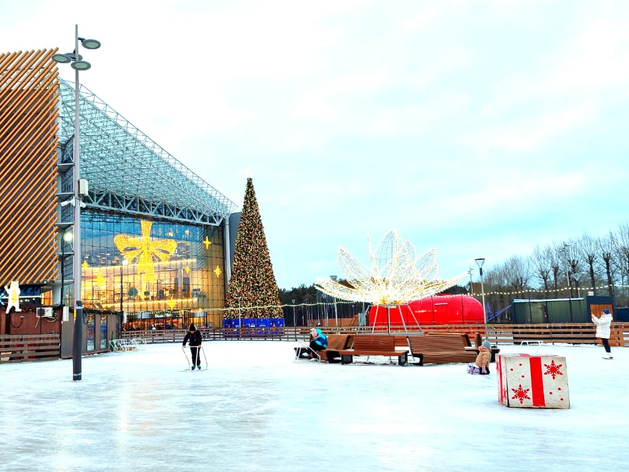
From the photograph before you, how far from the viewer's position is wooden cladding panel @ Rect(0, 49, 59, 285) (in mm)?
39469

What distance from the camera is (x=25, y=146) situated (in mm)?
40094

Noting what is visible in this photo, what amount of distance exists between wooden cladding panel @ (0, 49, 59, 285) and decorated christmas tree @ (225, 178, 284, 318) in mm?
15245

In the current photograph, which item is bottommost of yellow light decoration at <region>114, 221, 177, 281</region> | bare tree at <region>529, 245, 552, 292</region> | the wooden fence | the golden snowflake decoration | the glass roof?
the wooden fence

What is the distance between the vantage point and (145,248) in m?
60.5


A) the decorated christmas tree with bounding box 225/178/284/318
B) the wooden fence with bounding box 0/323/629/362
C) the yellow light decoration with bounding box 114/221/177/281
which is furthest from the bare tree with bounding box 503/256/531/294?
the yellow light decoration with bounding box 114/221/177/281

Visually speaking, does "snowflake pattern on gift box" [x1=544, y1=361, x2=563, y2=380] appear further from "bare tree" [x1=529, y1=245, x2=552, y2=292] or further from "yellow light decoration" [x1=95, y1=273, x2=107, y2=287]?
"yellow light decoration" [x1=95, y1=273, x2=107, y2=287]

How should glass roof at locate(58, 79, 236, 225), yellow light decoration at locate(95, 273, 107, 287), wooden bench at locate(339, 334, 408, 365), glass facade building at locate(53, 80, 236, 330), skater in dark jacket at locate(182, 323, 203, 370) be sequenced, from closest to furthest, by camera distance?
wooden bench at locate(339, 334, 408, 365)
skater in dark jacket at locate(182, 323, 203, 370)
glass roof at locate(58, 79, 236, 225)
glass facade building at locate(53, 80, 236, 330)
yellow light decoration at locate(95, 273, 107, 287)

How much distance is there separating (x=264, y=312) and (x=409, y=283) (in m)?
28.4

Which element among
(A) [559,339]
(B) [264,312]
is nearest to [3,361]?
(A) [559,339]

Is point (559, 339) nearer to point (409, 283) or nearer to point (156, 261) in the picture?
point (409, 283)

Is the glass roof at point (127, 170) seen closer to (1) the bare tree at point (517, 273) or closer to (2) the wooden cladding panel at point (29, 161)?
(2) the wooden cladding panel at point (29, 161)

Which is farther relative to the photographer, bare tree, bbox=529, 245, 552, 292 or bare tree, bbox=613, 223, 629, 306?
bare tree, bbox=529, 245, 552, 292

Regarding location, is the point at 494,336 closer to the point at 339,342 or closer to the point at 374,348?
the point at 339,342

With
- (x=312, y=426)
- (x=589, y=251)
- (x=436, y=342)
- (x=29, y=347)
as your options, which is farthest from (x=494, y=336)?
(x=589, y=251)
